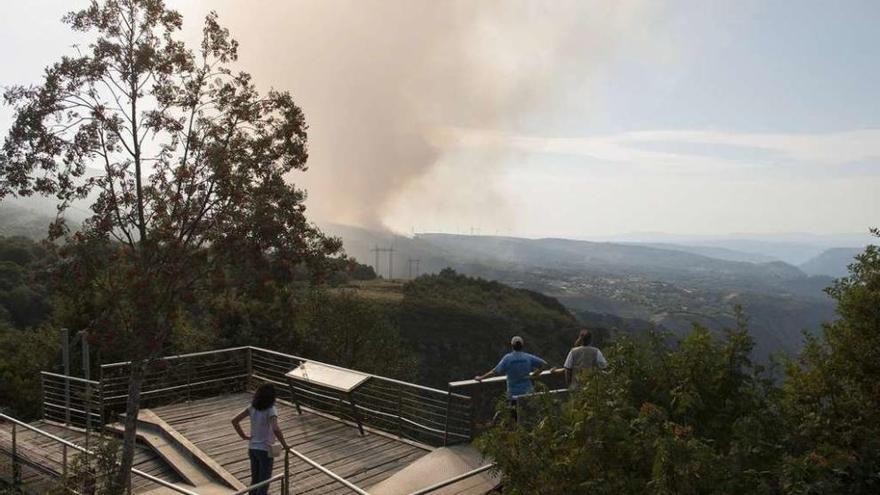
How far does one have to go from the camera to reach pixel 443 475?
8875 millimetres

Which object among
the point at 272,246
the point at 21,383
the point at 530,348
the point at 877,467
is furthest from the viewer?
the point at 530,348

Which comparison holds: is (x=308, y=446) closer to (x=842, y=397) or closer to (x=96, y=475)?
(x=96, y=475)

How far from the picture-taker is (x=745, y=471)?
14.8ft

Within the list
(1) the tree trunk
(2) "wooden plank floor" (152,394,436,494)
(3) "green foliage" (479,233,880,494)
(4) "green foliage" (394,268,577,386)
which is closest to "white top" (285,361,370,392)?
(2) "wooden plank floor" (152,394,436,494)

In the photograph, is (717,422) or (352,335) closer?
(717,422)

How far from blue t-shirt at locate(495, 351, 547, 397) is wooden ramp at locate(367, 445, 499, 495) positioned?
3.73 feet

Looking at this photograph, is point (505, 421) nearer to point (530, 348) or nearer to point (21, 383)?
point (21, 383)

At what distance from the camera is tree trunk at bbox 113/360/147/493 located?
834cm

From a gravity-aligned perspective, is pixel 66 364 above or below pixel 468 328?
above

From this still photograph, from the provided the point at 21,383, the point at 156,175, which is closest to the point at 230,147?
the point at 156,175

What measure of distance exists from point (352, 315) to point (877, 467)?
111 feet

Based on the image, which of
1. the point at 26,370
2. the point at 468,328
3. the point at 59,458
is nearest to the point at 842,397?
the point at 59,458

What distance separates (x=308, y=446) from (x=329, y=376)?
3.97 feet

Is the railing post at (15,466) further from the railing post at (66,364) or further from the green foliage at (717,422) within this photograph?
the green foliage at (717,422)
